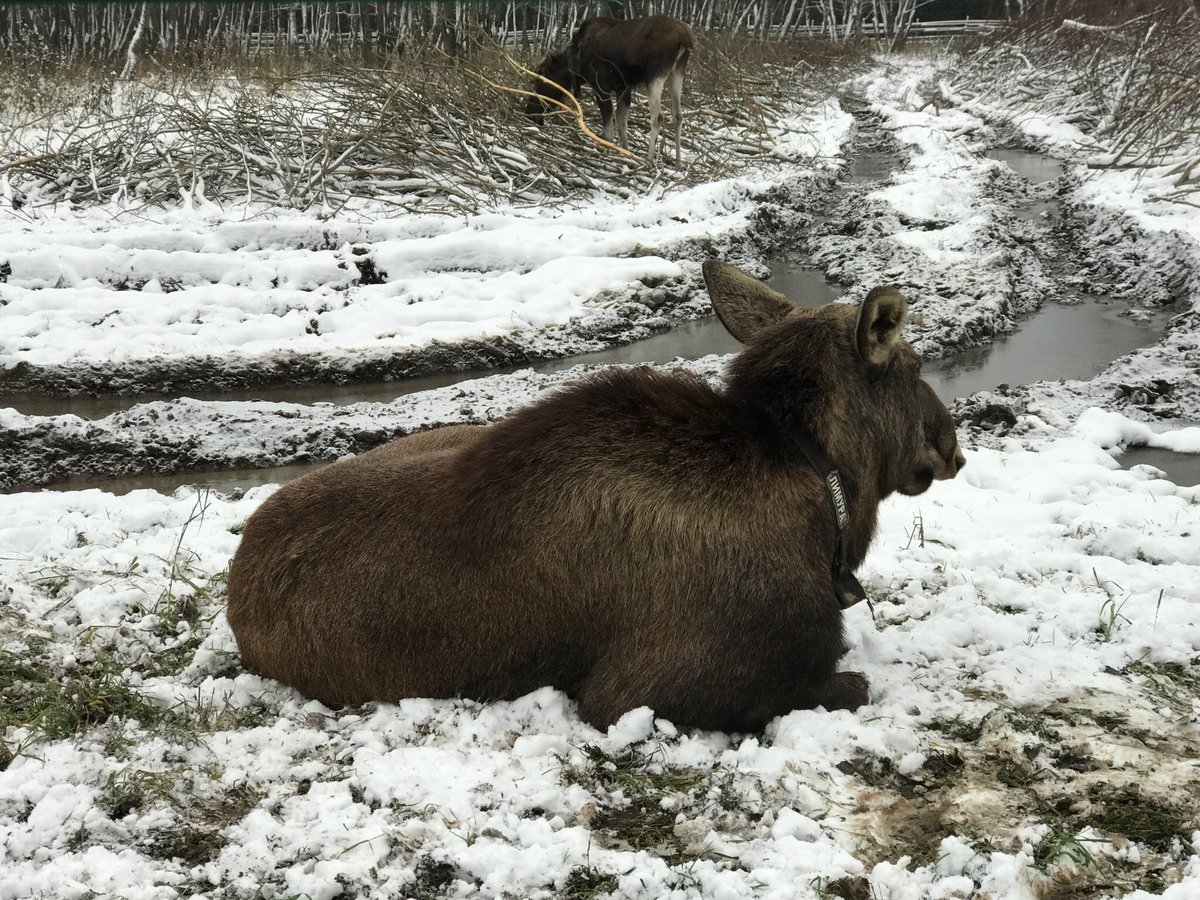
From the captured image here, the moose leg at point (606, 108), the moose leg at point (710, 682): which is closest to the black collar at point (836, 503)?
the moose leg at point (710, 682)

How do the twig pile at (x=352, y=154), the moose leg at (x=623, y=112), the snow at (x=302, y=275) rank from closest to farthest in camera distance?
the snow at (x=302, y=275)
the twig pile at (x=352, y=154)
the moose leg at (x=623, y=112)

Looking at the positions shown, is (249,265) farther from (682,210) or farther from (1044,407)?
(1044,407)

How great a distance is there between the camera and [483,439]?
3.51m

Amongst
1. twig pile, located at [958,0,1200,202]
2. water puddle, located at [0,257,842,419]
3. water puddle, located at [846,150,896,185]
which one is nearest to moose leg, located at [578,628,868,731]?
water puddle, located at [0,257,842,419]

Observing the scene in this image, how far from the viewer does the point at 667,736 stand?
10.7ft

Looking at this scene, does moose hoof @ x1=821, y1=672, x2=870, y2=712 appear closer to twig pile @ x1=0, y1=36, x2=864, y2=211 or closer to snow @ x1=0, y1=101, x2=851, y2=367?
snow @ x1=0, y1=101, x2=851, y2=367

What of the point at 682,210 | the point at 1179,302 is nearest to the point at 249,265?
the point at 682,210

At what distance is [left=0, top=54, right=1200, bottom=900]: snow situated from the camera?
2654 millimetres

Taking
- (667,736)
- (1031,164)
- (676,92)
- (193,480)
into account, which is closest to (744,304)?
(667,736)

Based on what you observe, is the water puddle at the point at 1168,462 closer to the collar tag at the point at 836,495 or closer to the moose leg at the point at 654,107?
the collar tag at the point at 836,495

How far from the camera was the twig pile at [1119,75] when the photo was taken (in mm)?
13598

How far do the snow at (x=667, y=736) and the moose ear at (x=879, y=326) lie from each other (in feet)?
3.96

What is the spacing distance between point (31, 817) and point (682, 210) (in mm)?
10813

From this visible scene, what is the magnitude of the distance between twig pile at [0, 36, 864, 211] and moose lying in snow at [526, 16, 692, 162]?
3.30 feet
